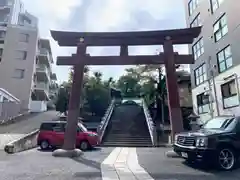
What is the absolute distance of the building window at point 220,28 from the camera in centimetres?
1705

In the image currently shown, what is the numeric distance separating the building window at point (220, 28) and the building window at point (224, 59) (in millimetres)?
1318

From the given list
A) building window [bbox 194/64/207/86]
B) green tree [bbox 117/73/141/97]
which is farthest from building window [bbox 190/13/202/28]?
green tree [bbox 117/73/141/97]

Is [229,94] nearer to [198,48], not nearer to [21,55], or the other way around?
[198,48]

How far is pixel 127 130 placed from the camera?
20.0 metres

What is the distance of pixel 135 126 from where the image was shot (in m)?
21.0

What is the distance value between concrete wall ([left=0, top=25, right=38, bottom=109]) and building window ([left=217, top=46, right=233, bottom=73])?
24031 millimetres

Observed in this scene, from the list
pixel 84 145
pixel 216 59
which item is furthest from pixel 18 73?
pixel 216 59

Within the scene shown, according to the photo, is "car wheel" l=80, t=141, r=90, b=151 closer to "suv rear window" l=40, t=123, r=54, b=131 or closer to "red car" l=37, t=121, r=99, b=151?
"red car" l=37, t=121, r=99, b=151

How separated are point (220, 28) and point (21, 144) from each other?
17130 mm

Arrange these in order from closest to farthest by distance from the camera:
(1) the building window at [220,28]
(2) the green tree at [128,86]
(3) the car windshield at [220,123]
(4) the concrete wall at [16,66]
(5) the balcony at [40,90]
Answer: (3) the car windshield at [220,123] → (1) the building window at [220,28] → (4) the concrete wall at [16,66] → (5) the balcony at [40,90] → (2) the green tree at [128,86]

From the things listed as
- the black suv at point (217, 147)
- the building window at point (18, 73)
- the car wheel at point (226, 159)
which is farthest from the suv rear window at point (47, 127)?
the building window at point (18, 73)

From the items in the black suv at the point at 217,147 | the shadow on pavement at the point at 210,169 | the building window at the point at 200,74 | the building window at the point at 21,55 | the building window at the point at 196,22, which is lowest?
the shadow on pavement at the point at 210,169

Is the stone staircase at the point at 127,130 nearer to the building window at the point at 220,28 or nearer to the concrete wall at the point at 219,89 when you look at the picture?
the concrete wall at the point at 219,89

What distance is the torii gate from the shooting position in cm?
971
